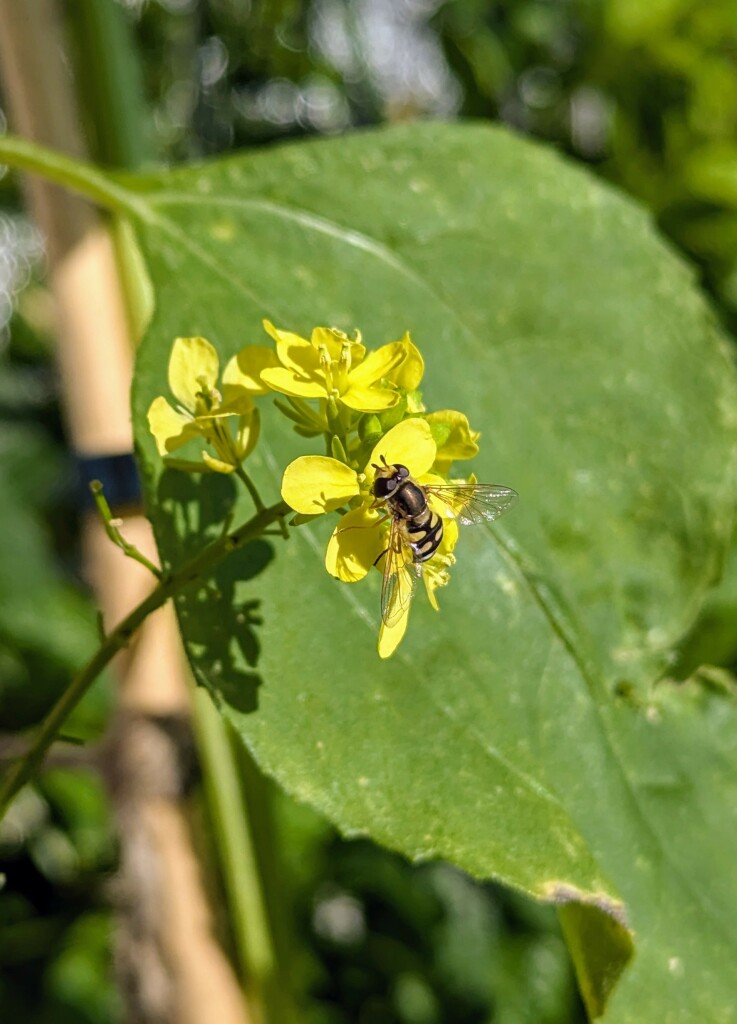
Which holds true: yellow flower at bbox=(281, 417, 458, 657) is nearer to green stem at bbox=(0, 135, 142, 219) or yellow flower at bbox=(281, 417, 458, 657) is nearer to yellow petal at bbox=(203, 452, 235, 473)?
yellow petal at bbox=(203, 452, 235, 473)

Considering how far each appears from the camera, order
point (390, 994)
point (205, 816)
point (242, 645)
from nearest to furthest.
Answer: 1. point (242, 645)
2. point (205, 816)
3. point (390, 994)

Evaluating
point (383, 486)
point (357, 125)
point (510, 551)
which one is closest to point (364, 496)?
point (383, 486)

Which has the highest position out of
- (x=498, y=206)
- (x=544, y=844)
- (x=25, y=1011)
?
(x=498, y=206)

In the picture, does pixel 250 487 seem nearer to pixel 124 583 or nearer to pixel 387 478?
pixel 387 478

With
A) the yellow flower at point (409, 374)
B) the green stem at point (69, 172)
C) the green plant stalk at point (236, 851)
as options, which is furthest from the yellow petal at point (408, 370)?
the green plant stalk at point (236, 851)

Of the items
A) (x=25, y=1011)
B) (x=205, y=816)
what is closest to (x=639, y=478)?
(x=205, y=816)

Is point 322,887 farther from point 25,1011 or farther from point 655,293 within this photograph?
point 655,293

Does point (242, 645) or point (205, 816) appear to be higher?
point (242, 645)
